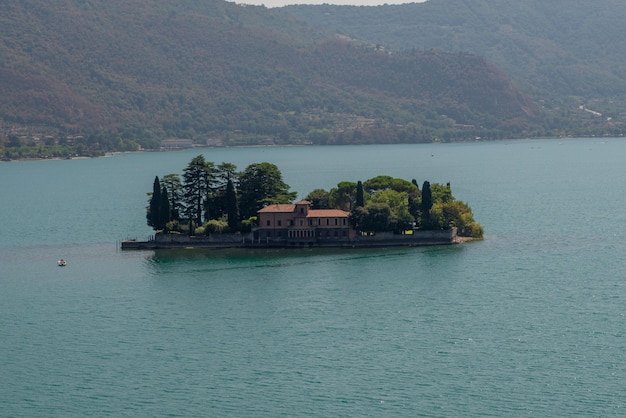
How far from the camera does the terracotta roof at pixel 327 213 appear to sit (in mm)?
90688

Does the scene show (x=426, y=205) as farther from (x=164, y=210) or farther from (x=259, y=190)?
(x=164, y=210)

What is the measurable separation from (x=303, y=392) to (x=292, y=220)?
39889 millimetres

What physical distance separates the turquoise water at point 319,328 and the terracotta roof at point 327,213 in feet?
10.8

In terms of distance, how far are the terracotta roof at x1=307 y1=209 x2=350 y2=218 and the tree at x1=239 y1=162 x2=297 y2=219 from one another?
4.26m

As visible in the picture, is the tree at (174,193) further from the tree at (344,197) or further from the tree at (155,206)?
the tree at (344,197)

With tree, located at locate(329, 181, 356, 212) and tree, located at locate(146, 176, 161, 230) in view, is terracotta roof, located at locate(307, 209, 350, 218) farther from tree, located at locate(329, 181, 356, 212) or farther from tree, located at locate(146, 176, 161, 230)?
tree, located at locate(146, 176, 161, 230)

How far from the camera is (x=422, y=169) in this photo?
188 m

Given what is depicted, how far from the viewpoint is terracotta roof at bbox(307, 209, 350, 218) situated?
90688 millimetres

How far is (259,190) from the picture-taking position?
95.6 m

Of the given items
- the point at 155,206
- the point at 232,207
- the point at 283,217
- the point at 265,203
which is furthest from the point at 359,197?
the point at 155,206

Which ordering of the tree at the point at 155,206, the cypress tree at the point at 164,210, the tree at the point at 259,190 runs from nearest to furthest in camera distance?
the cypress tree at the point at 164,210, the tree at the point at 155,206, the tree at the point at 259,190

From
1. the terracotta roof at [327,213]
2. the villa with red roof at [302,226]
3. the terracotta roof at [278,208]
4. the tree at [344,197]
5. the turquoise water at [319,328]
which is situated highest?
the tree at [344,197]

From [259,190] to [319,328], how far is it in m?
34.6

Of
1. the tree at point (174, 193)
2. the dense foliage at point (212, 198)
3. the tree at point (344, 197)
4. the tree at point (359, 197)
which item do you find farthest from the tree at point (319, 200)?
Result: the tree at point (174, 193)
